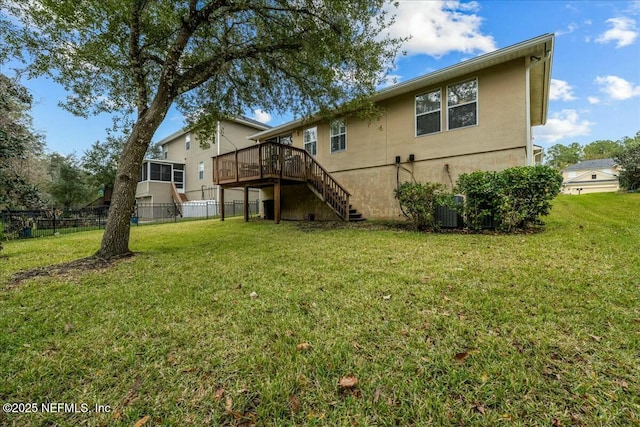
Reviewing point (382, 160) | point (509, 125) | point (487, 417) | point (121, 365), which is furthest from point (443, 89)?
point (121, 365)

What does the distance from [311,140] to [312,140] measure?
0.23 ft

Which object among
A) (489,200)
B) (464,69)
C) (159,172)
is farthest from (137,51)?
(159,172)

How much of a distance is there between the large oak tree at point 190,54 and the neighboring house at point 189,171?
1239 centimetres

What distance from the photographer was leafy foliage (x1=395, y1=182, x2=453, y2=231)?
7.58 metres

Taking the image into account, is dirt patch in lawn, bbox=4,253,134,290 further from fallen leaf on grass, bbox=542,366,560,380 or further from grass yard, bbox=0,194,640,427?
fallen leaf on grass, bbox=542,366,560,380

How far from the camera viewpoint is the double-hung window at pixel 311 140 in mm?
13164

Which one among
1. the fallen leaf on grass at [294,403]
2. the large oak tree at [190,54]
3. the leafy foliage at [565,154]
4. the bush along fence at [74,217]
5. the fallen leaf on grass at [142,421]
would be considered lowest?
the fallen leaf on grass at [142,421]

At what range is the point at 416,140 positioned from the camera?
9.91 meters

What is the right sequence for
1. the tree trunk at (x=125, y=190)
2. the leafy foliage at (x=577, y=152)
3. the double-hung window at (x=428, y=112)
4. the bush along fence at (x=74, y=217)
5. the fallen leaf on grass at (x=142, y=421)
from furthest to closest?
the leafy foliage at (x=577, y=152), the bush along fence at (x=74, y=217), the double-hung window at (x=428, y=112), the tree trunk at (x=125, y=190), the fallen leaf on grass at (x=142, y=421)

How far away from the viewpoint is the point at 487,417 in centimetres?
160

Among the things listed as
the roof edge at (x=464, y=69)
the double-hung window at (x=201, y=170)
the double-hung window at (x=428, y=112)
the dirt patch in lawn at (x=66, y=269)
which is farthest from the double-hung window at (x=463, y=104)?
the double-hung window at (x=201, y=170)

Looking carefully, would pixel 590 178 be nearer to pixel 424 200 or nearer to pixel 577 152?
pixel 577 152

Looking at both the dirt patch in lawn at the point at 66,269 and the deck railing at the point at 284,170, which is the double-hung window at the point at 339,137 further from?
the dirt patch in lawn at the point at 66,269

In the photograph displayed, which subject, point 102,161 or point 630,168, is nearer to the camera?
A: point 630,168
